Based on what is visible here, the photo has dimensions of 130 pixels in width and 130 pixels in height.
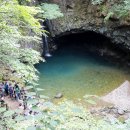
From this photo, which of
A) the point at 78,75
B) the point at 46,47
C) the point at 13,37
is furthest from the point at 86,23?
the point at 13,37

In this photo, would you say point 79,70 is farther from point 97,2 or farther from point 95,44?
point 97,2

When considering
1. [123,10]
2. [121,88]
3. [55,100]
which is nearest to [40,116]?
[55,100]

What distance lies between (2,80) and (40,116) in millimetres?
7838

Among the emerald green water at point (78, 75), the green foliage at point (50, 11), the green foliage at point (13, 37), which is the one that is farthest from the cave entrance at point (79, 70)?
the green foliage at point (13, 37)

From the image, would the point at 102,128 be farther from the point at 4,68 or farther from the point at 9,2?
the point at 4,68

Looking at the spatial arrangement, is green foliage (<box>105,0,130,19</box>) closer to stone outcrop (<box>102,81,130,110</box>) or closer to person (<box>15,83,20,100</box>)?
stone outcrop (<box>102,81,130,110</box>)

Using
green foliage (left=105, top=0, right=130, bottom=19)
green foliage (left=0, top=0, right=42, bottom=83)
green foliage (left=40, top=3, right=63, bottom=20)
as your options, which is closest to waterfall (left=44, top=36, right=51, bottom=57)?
green foliage (left=40, top=3, right=63, bottom=20)

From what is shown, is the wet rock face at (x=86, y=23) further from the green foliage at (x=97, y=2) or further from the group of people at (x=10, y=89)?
the group of people at (x=10, y=89)

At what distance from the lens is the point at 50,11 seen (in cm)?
1573

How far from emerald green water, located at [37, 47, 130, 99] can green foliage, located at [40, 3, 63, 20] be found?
3130 millimetres

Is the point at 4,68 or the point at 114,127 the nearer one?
the point at 114,127

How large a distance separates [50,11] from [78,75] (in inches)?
156

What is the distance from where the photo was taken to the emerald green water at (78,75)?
13.9 m

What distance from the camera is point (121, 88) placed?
45.8 ft
